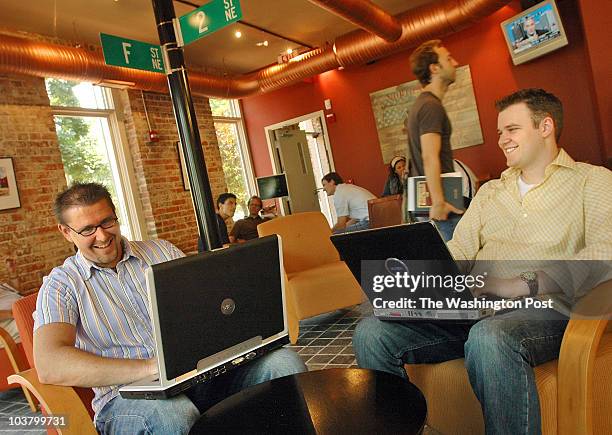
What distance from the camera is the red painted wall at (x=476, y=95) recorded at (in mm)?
6375

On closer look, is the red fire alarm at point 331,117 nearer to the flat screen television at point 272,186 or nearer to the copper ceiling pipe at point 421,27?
the flat screen television at point 272,186

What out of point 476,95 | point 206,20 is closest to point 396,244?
point 206,20

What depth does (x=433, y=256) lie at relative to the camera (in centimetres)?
145

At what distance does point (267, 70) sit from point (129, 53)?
396cm

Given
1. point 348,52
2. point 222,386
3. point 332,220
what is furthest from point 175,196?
point 222,386

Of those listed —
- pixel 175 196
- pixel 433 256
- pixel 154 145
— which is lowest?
pixel 433 256

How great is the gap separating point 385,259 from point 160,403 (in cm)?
75

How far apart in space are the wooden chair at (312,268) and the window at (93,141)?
2693 millimetres

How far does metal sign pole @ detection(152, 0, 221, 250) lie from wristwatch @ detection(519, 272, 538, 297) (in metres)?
2.24

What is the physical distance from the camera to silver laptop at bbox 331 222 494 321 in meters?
1.44

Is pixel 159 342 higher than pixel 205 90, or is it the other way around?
pixel 205 90

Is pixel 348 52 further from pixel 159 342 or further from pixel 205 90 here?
pixel 159 342

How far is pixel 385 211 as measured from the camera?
187 inches

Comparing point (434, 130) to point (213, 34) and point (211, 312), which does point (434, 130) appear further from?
point (213, 34)
